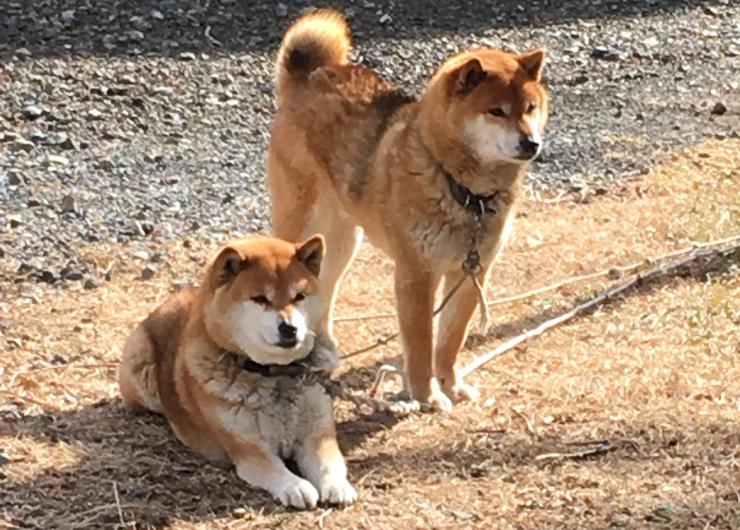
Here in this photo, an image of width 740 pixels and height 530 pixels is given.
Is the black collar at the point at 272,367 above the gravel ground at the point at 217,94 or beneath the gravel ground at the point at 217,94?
above

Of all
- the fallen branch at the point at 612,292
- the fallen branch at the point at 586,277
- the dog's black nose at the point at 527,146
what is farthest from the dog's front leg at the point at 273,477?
the fallen branch at the point at 586,277

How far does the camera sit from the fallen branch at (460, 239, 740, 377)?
5857 millimetres

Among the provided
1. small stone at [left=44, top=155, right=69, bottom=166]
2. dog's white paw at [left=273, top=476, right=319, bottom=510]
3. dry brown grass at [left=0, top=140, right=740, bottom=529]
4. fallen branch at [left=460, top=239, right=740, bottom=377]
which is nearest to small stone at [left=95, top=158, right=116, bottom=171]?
small stone at [left=44, top=155, right=69, bottom=166]

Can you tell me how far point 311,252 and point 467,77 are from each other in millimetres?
1072

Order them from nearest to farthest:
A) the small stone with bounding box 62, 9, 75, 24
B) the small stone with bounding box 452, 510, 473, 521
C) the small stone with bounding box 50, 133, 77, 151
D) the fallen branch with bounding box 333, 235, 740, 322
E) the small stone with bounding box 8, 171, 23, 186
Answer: the small stone with bounding box 452, 510, 473, 521 < the fallen branch with bounding box 333, 235, 740, 322 < the small stone with bounding box 8, 171, 23, 186 < the small stone with bounding box 50, 133, 77, 151 < the small stone with bounding box 62, 9, 75, 24

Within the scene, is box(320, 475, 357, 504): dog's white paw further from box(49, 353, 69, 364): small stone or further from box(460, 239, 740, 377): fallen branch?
box(49, 353, 69, 364): small stone

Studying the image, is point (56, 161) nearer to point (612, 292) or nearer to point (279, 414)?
point (612, 292)

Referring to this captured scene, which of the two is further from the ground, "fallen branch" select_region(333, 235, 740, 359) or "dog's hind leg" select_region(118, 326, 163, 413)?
"dog's hind leg" select_region(118, 326, 163, 413)

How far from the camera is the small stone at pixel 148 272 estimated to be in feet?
22.2

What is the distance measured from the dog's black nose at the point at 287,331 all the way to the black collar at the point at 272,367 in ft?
0.86

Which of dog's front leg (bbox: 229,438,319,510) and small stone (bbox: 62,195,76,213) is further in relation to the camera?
small stone (bbox: 62,195,76,213)

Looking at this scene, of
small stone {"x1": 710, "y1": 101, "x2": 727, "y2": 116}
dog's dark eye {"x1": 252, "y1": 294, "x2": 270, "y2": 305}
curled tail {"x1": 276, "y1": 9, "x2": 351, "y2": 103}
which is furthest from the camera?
small stone {"x1": 710, "y1": 101, "x2": 727, "y2": 116}

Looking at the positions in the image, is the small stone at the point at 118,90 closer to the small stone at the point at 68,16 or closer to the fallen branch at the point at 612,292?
the small stone at the point at 68,16

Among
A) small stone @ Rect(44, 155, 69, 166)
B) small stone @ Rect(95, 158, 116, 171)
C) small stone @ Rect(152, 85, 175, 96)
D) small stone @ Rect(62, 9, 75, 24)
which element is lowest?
small stone @ Rect(95, 158, 116, 171)
